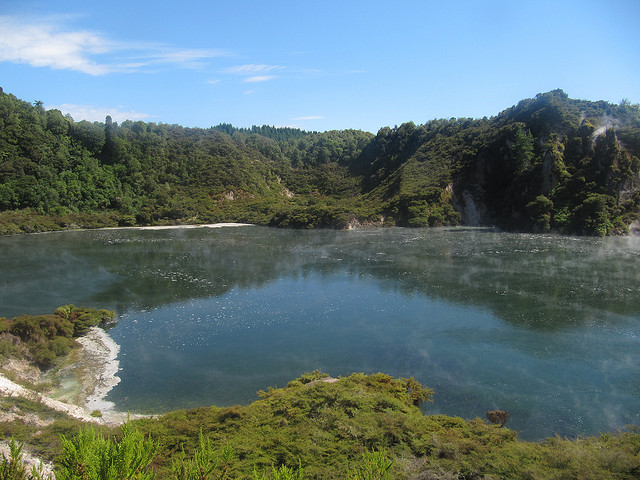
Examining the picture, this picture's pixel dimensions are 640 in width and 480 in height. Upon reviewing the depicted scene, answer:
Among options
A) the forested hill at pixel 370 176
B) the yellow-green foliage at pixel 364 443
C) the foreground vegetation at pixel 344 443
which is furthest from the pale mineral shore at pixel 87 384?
the forested hill at pixel 370 176

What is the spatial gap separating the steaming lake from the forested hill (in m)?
21.1

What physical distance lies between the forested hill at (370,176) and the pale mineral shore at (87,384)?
6805cm

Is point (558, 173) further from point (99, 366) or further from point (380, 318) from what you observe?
point (99, 366)

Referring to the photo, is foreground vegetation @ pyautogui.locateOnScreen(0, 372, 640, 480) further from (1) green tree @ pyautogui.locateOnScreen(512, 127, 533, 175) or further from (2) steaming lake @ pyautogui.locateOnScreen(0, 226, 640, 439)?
(1) green tree @ pyautogui.locateOnScreen(512, 127, 533, 175)

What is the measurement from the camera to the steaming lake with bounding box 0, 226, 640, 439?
65.8 ft

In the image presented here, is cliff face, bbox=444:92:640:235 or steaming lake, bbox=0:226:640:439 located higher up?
cliff face, bbox=444:92:640:235

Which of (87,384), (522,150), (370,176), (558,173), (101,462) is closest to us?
(101,462)

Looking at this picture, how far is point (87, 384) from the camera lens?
2148 centimetres

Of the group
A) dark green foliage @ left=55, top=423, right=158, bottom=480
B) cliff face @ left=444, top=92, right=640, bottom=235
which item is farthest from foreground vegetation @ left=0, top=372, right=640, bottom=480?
cliff face @ left=444, top=92, right=640, bottom=235

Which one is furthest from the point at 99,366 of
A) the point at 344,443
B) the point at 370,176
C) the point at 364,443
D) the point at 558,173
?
the point at 370,176

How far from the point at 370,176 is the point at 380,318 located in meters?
98.2

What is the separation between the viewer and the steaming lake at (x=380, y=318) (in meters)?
20.0

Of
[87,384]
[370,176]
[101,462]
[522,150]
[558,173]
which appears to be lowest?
[87,384]

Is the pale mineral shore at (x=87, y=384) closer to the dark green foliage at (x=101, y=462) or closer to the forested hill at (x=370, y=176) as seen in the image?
the dark green foliage at (x=101, y=462)
